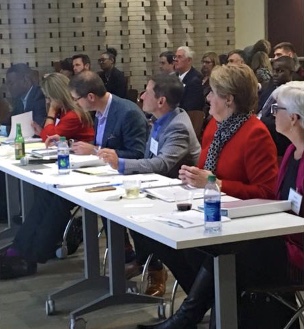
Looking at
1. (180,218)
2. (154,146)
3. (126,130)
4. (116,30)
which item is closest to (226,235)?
(180,218)

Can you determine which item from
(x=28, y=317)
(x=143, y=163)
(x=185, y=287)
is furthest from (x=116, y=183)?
(x=28, y=317)

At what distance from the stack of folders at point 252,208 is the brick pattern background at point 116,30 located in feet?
26.1

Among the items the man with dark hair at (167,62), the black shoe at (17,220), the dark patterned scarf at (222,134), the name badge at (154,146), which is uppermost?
the man with dark hair at (167,62)

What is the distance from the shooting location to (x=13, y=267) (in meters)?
5.34

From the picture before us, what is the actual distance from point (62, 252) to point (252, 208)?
2781 millimetres

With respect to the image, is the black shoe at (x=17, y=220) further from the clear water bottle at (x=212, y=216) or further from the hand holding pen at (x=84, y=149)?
the clear water bottle at (x=212, y=216)

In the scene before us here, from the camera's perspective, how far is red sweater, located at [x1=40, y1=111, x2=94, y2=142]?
5930mm

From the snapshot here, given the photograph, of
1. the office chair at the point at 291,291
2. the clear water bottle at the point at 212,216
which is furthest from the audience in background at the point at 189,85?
the clear water bottle at the point at 212,216

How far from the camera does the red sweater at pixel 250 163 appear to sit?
3752mm

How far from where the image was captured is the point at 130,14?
37.1ft

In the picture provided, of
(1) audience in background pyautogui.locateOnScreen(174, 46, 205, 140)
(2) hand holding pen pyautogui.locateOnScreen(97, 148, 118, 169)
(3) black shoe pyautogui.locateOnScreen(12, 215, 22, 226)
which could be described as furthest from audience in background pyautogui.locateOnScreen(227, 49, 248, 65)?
(2) hand holding pen pyautogui.locateOnScreen(97, 148, 118, 169)

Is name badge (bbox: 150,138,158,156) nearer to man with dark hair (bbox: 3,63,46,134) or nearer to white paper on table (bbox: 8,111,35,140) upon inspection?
white paper on table (bbox: 8,111,35,140)

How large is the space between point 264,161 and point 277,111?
0.32 m

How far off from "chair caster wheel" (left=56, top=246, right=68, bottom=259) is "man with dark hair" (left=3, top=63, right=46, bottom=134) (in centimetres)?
153
